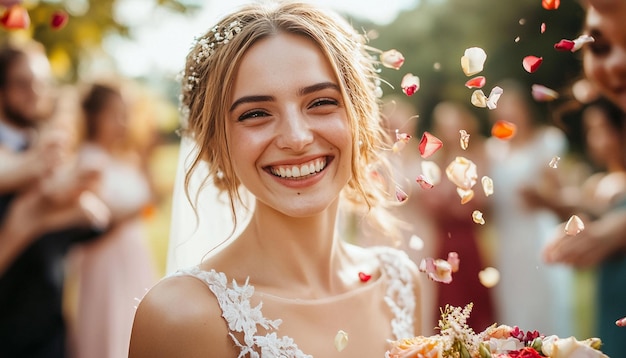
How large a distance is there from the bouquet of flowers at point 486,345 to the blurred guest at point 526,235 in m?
4.82

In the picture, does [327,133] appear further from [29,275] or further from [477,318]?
[477,318]

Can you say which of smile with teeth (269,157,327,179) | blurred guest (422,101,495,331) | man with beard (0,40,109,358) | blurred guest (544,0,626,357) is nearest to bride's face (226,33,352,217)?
smile with teeth (269,157,327,179)

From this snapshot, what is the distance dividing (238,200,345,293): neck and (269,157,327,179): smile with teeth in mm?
217

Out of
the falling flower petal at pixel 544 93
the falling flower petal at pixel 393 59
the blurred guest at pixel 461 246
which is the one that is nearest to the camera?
the falling flower petal at pixel 544 93

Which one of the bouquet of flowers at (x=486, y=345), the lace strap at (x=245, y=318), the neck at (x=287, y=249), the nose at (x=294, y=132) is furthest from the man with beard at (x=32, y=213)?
the bouquet of flowers at (x=486, y=345)

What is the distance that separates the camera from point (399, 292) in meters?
2.89

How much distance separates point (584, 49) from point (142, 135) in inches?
191

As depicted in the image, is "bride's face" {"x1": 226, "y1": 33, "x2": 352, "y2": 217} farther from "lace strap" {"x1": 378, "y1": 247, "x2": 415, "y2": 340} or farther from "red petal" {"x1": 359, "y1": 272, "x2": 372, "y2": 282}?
"lace strap" {"x1": 378, "y1": 247, "x2": 415, "y2": 340}

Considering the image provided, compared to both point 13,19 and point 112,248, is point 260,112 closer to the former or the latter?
point 13,19

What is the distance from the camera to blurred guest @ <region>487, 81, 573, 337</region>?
6.86 metres

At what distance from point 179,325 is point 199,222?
0.87 m

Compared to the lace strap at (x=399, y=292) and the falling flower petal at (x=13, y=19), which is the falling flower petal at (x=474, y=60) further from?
the falling flower petal at (x=13, y=19)

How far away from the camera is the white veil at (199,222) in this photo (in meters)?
3.04

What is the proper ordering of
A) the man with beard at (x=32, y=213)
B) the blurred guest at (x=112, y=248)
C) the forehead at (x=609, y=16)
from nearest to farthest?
the forehead at (x=609, y=16) < the man with beard at (x=32, y=213) < the blurred guest at (x=112, y=248)
